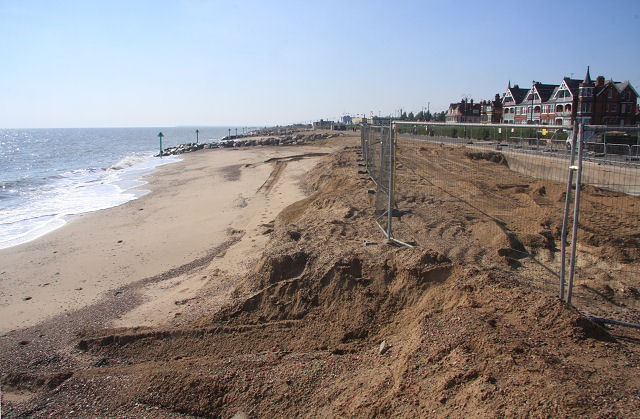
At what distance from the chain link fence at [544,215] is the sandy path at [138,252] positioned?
398cm

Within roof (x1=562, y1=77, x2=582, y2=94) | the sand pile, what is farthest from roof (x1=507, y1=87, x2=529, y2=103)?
the sand pile

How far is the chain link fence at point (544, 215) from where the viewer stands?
5.65 metres

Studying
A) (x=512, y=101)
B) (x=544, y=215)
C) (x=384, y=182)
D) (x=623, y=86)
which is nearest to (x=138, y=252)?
(x=384, y=182)

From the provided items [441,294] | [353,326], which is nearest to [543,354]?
[441,294]

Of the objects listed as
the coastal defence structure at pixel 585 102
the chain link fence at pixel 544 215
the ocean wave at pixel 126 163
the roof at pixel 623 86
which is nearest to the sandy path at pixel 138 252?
the chain link fence at pixel 544 215

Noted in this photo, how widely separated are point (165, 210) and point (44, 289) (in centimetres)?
784

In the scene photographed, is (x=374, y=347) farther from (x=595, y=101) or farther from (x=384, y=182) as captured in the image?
(x=595, y=101)

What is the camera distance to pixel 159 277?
30.0 ft

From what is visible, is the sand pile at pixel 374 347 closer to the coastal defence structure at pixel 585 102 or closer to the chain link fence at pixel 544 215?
the chain link fence at pixel 544 215

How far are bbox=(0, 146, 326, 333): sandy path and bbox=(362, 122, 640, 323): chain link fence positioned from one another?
3976mm

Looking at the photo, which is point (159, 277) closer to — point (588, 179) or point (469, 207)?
point (469, 207)

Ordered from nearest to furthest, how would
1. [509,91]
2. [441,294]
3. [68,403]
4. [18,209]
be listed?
[68,403], [441,294], [18,209], [509,91]

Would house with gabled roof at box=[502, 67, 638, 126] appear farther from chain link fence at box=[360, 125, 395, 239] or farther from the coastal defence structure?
chain link fence at box=[360, 125, 395, 239]

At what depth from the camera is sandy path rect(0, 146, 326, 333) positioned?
798 centimetres
